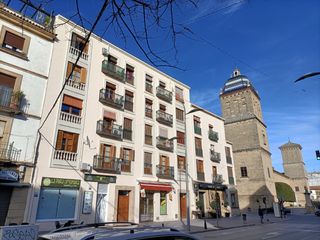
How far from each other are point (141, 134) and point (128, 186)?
5.08 metres

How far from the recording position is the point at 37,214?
15.2 metres

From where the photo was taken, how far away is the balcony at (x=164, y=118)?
25.9 m

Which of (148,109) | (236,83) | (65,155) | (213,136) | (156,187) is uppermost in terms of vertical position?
(236,83)

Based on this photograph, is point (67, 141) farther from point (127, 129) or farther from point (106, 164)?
point (127, 129)

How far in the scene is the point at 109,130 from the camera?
2088 cm

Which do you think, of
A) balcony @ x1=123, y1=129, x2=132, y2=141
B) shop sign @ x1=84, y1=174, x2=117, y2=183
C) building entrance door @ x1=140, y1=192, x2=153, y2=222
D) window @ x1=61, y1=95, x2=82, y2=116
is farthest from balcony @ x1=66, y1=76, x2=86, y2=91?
building entrance door @ x1=140, y1=192, x2=153, y2=222

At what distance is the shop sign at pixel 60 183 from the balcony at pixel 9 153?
223cm

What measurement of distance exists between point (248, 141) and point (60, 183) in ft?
127

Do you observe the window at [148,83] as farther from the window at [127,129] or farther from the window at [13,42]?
the window at [13,42]

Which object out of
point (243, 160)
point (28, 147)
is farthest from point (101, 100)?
point (243, 160)

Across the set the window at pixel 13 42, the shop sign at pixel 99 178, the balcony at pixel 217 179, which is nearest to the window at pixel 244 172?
the balcony at pixel 217 179

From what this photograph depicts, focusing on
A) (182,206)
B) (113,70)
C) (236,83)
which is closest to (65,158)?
(113,70)

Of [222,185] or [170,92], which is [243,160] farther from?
[170,92]

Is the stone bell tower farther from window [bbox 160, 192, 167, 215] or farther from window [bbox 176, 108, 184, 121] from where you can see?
window [bbox 160, 192, 167, 215]
